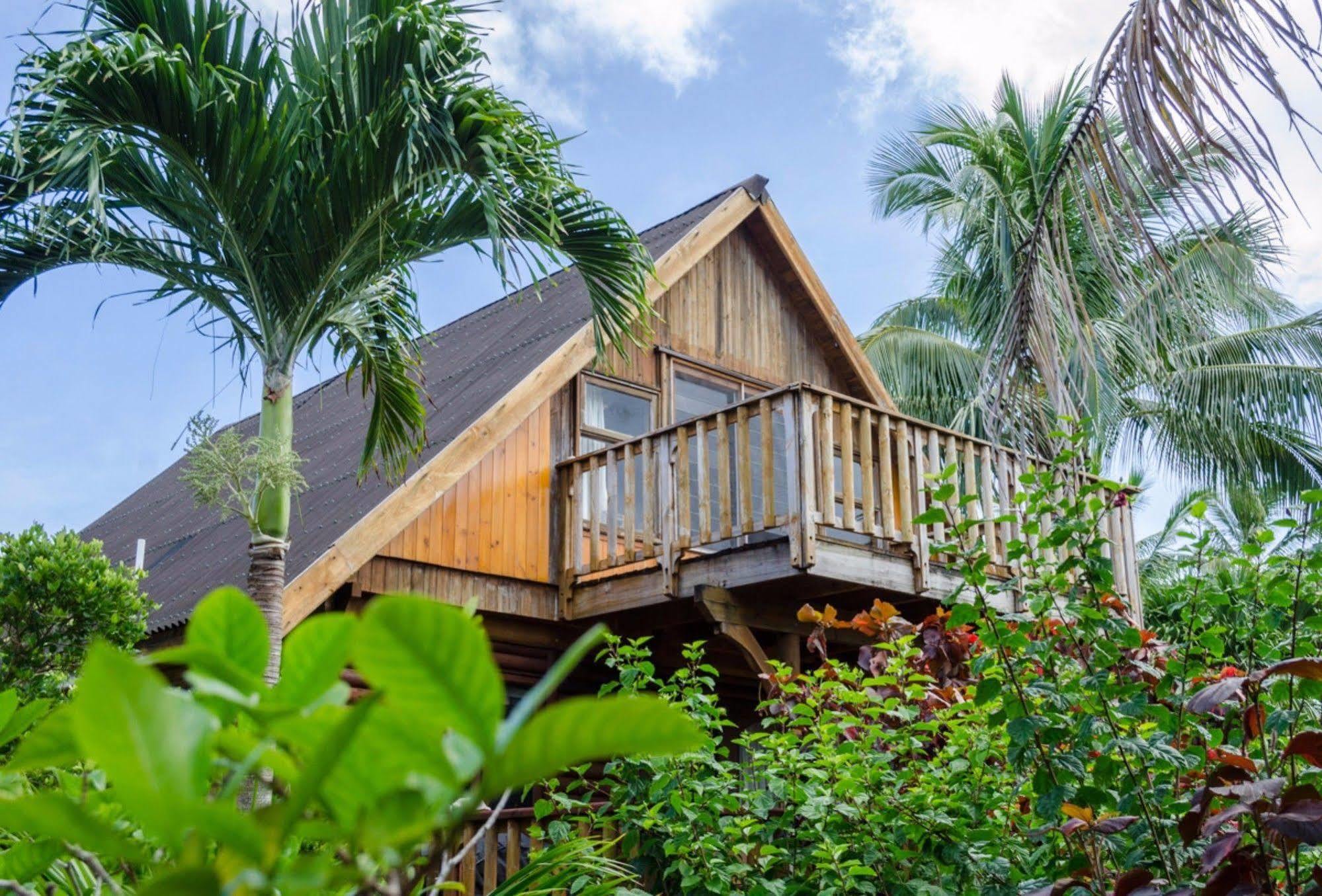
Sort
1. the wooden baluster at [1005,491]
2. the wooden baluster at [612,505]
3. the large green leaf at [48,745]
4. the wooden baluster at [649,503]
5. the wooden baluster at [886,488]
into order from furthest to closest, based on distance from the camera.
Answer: the wooden baluster at [612,505] → the wooden baluster at [649,503] → the wooden baluster at [886,488] → the wooden baluster at [1005,491] → the large green leaf at [48,745]

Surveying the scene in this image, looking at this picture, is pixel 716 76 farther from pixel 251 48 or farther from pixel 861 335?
pixel 251 48

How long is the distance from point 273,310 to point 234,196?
2.06 ft

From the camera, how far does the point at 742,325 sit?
12703 millimetres

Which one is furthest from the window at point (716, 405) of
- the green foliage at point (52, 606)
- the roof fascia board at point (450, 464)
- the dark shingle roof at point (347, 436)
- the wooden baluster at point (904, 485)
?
the green foliage at point (52, 606)

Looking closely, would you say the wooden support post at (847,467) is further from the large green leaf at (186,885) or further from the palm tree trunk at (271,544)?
the large green leaf at (186,885)

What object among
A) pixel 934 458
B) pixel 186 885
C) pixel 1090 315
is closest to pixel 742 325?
pixel 934 458

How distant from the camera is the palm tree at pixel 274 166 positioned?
19.2ft

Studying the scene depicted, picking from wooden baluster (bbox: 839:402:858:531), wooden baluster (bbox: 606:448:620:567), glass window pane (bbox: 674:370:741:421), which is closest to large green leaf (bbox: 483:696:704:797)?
wooden baluster (bbox: 839:402:858:531)

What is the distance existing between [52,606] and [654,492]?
422cm

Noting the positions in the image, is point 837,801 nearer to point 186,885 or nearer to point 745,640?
point 186,885

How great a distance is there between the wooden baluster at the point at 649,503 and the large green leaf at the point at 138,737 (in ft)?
28.5

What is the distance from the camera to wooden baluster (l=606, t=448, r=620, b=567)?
9.49 metres

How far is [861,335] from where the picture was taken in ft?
72.8

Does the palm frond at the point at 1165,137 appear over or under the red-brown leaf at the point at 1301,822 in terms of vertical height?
over
